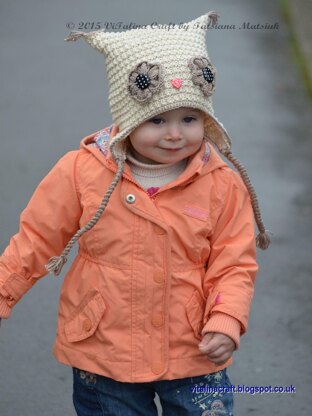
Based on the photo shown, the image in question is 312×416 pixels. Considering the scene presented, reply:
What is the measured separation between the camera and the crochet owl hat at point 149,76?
10.3 feet

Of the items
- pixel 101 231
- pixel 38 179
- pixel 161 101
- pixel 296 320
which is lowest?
pixel 296 320

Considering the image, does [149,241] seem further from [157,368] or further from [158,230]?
[157,368]

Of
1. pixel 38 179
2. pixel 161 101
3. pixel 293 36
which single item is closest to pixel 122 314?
pixel 161 101

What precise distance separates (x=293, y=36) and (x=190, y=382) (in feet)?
23.1

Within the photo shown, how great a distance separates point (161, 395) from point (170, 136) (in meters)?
0.83

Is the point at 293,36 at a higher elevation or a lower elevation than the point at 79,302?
lower

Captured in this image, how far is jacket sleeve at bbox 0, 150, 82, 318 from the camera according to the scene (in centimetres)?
327

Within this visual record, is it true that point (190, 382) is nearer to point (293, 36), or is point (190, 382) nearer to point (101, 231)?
point (101, 231)

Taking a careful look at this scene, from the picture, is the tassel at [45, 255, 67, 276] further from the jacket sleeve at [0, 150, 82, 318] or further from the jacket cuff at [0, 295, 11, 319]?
the jacket cuff at [0, 295, 11, 319]

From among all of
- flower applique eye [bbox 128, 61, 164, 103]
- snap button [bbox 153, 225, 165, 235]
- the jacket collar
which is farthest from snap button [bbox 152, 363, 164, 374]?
flower applique eye [bbox 128, 61, 164, 103]

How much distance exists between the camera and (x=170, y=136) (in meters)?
3.16

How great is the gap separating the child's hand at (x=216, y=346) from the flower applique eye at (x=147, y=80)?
0.74 metres

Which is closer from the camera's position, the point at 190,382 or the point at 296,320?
the point at 190,382

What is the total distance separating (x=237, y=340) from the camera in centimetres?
317
